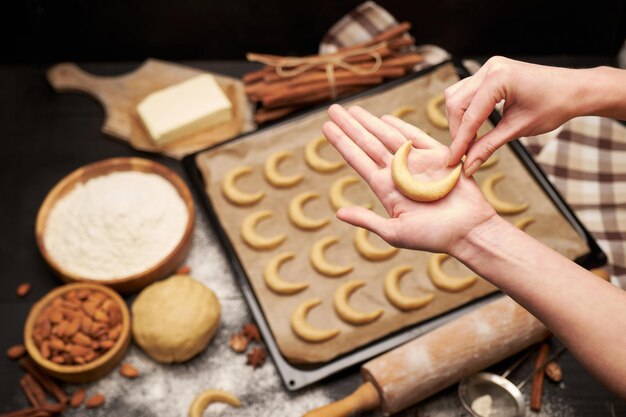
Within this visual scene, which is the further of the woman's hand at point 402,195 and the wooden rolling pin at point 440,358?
the wooden rolling pin at point 440,358

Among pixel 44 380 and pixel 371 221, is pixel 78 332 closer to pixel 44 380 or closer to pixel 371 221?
pixel 44 380

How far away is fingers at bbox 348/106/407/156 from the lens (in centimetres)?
169

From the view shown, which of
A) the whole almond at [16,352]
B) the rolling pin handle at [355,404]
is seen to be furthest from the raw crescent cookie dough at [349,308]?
the whole almond at [16,352]

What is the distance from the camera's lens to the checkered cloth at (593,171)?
2260mm

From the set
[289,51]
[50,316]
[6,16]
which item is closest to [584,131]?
[289,51]

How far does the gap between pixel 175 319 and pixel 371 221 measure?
0.79 meters

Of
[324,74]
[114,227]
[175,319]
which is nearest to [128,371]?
[175,319]

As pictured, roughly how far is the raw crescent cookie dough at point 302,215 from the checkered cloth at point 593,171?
84 cm

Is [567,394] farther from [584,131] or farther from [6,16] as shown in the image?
[6,16]

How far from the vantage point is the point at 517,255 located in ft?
4.44

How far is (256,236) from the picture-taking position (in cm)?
222

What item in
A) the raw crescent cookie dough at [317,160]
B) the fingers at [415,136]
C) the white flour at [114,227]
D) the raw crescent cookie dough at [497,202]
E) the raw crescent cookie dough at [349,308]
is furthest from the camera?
the raw crescent cookie dough at [317,160]

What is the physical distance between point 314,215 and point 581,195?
3.16ft

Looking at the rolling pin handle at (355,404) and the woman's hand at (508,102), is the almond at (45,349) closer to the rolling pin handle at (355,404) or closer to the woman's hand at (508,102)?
the rolling pin handle at (355,404)
